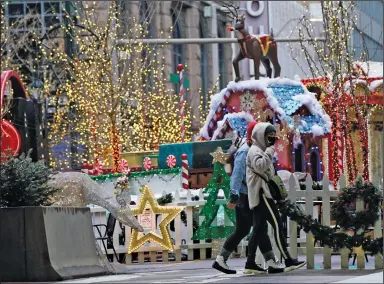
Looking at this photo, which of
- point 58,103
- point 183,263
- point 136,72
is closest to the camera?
point 183,263

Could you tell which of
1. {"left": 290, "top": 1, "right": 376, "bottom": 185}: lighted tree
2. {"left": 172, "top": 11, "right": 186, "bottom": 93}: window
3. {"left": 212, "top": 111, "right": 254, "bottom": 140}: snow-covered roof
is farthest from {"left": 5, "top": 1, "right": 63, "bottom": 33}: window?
{"left": 212, "top": 111, "right": 254, "bottom": 140}: snow-covered roof

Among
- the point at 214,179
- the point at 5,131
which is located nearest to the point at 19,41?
the point at 5,131

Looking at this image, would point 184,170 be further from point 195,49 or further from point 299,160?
point 195,49

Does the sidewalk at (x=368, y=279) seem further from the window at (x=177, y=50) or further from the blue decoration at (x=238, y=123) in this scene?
the window at (x=177, y=50)

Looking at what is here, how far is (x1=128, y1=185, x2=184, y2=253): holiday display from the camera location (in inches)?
963

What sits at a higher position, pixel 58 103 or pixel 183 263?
pixel 58 103

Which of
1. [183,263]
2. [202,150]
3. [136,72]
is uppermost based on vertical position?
[136,72]

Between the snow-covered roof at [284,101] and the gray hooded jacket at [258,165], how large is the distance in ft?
42.4

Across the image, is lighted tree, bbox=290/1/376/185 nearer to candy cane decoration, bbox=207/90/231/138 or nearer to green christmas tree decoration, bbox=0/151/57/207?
candy cane decoration, bbox=207/90/231/138

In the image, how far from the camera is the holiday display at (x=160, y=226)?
2445cm

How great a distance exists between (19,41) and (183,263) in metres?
29.8

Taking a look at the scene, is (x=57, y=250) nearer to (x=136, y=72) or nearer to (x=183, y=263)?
(x=183, y=263)

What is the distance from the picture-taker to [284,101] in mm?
30797

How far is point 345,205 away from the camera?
1775cm
